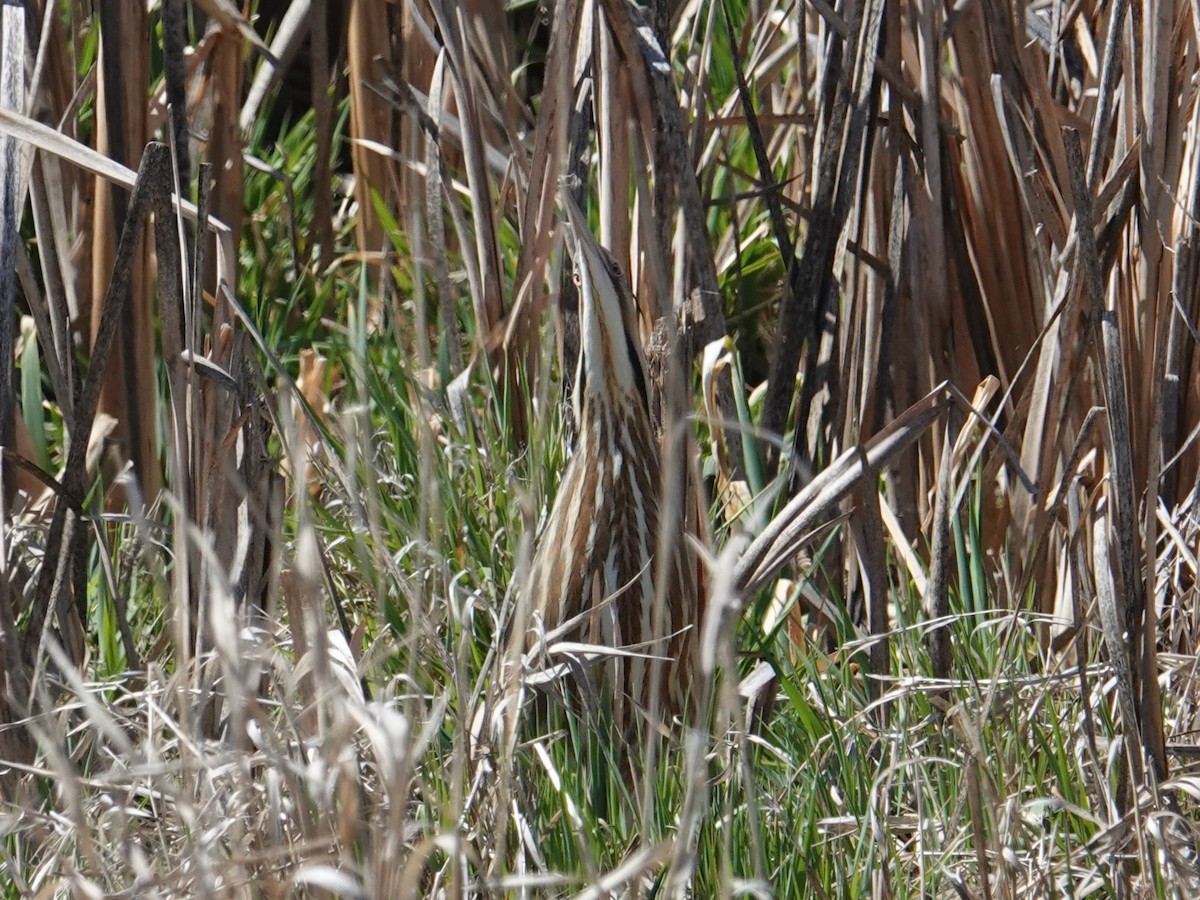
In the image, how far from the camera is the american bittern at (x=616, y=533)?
4.77ft

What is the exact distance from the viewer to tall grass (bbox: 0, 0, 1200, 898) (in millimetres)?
1144

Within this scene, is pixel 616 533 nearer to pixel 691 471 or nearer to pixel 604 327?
pixel 691 471

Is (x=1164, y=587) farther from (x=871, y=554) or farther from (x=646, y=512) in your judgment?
(x=646, y=512)

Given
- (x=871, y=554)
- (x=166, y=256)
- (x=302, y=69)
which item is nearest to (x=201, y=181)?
(x=166, y=256)

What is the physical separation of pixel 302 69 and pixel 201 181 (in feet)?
7.42

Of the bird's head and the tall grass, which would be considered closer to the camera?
the tall grass

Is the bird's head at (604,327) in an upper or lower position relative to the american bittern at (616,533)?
upper

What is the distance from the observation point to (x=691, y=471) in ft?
4.86

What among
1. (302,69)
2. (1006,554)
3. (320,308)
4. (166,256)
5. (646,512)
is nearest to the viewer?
(166,256)

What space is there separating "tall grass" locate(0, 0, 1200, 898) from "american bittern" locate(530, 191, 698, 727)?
5 cm

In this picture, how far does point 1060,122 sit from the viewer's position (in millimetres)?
1720

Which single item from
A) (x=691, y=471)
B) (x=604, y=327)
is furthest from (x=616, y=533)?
(x=604, y=327)

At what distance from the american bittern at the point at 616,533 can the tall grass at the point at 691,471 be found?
5cm

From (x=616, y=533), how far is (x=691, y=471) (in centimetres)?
10
